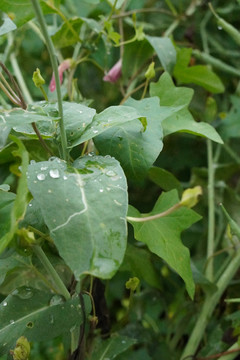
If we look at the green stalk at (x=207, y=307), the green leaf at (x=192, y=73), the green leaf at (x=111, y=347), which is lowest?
the green stalk at (x=207, y=307)

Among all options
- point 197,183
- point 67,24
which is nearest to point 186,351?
point 197,183

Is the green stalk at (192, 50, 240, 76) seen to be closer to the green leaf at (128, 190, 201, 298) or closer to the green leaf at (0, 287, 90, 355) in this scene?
the green leaf at (128, 190, 201, 298)

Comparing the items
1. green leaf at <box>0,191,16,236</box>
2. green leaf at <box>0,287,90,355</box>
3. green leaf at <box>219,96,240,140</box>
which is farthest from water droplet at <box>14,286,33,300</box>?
green leaf at <box>219,96,240,140</box>

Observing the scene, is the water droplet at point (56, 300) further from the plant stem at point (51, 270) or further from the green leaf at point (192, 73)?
the green leaf at point (192, 73)

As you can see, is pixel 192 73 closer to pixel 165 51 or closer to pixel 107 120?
pixel 165 51

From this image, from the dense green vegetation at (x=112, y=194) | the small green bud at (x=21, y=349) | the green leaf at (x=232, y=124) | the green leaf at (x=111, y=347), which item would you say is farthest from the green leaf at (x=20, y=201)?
the green leaf at (x=232, y=124)

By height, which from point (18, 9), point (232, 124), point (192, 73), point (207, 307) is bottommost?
point (207, 307)

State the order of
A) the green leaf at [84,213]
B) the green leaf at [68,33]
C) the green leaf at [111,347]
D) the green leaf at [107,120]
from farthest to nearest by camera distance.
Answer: the green leaf at [68,33] → the green leaf at [111,347] → the green leaf at [107,120] → the green leaf at [84,213]

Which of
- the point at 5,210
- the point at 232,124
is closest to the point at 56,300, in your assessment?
the point at 5,210
